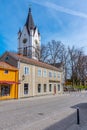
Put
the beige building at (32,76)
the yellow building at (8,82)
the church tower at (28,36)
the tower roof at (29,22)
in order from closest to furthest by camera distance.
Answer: the yellow building at (8,82) → the beige building at (32,76) → the church tower at (28,36) → the tower roof at (29,22)

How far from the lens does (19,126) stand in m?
9.61

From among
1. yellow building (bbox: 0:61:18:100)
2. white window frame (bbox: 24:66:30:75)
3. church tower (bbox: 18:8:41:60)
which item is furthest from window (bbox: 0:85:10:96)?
church tower (bbox: 18:8:41:60)

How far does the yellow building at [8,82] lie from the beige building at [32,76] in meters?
0.93

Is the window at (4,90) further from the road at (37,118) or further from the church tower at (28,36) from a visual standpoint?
the church tower at (28,36)

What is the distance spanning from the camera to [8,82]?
2880 cm

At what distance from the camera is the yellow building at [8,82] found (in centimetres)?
2812

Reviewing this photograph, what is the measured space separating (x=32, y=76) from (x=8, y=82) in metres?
7.25

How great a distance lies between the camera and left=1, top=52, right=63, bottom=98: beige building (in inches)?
1270

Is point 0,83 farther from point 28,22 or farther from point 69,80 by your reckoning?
point 28,22

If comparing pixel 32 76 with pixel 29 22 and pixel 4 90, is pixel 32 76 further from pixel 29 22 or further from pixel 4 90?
pixel 29 22

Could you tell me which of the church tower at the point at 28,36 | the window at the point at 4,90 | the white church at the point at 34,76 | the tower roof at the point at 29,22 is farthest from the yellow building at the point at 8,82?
the tower roof at the point at 29,22

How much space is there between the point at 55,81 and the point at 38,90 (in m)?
8.94

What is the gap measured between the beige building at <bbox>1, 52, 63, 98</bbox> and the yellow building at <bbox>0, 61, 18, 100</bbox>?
93 cm

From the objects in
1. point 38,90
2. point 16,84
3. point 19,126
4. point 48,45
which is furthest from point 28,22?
point 19,126
